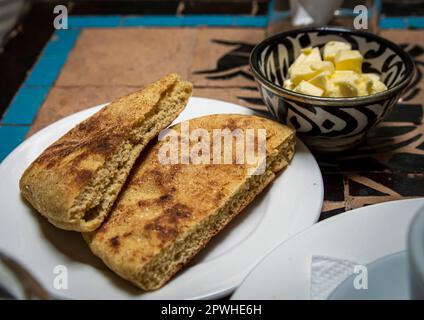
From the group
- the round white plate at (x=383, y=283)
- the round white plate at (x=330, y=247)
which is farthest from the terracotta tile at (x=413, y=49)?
the round white plate at (x=383, y=283)

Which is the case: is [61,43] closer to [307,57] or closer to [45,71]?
[45,71]

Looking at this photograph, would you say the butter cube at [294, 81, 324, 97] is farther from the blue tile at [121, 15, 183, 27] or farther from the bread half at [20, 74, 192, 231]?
the blue tile at [121, 15, 183, 27]

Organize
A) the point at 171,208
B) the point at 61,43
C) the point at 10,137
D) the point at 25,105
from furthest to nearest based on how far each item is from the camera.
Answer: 1. the point at 61,43
2. the point at 25,105
3. the point at 10,137
4. the point at 171,208

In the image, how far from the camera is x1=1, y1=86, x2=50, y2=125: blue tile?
143 centimetres

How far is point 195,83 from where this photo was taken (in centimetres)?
155

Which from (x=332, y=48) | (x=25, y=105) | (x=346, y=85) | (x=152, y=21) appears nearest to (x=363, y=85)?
(x=346, y=85)

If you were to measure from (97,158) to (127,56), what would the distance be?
33.2 inches

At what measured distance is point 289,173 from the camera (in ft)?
3.57

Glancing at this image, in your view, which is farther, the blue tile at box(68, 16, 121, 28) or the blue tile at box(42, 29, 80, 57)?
the blue tile at box(68, 16, 121, 28)

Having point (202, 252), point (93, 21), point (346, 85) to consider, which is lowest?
point (202, 252)

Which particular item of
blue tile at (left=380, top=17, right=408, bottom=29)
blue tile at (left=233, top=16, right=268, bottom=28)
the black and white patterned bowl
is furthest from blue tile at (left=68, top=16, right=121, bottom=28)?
blue tile at (left=380, top=17, right=408, bottom=29)

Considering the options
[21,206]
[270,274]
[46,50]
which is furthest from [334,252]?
[46,50]

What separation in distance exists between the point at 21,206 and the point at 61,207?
0.55 feet

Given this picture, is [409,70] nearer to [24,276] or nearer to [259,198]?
[259,198]
